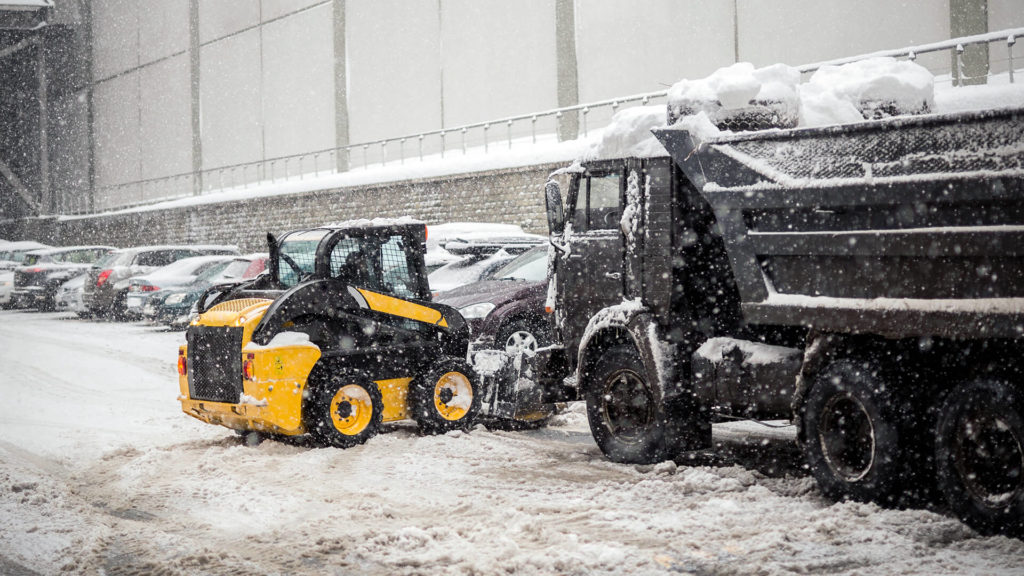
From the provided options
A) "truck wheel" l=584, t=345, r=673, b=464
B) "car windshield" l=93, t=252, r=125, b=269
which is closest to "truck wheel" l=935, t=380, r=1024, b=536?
"truck wheel" l=584, t=345, r=673, b=464

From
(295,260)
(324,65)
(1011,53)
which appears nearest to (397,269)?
(295,260)

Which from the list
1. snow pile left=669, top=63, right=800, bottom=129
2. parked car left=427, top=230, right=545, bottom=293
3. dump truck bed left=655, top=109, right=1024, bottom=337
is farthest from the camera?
parked car left=427, top=230, right=545, bottom=293

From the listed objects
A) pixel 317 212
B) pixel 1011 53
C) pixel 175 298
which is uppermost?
pixel 1011 53

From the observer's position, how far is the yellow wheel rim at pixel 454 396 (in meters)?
9.50

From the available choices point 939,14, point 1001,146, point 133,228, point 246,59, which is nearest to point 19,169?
point 133,228

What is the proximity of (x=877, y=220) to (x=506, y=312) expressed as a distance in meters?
5.58

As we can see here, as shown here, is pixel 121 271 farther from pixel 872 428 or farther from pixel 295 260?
pixel 872 428

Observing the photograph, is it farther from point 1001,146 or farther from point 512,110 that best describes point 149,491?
point 512,110

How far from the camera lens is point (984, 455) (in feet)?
18.7

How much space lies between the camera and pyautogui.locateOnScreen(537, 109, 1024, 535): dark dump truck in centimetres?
566

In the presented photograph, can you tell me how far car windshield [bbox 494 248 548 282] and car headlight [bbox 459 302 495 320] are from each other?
942 millimetres

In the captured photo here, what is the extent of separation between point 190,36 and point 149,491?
4130 cm

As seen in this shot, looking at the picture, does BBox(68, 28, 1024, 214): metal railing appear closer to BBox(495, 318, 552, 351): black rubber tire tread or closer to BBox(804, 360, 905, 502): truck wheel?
BBox(495, 318, 552, 351): black rubber tire tread

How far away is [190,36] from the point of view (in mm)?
45250
